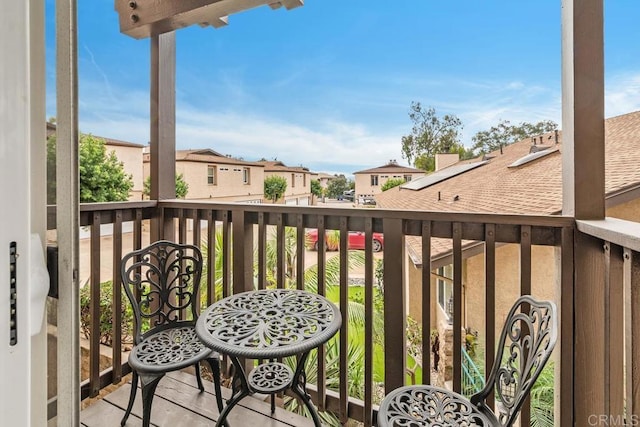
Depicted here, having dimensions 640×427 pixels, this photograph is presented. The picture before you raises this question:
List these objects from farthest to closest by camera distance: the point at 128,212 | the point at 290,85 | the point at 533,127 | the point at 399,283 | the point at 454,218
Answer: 1. the point at 290,85
2. the point at 533,127
3. the point at 128,212
4. the point at 399,283
5. the point at 454,218

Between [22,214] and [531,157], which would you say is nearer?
[22,214]

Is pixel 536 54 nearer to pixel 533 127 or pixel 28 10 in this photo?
pixel 533 127

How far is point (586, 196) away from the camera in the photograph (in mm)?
1506

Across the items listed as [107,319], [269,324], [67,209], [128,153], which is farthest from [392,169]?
Answer: [128,153]

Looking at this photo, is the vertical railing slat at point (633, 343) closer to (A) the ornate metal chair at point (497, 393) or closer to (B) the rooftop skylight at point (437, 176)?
(A) the ornate metal chair at point (497, 393)

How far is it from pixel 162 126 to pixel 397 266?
2.10m

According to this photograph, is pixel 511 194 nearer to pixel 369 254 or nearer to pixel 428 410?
pixel 369 254

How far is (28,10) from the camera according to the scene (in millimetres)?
478

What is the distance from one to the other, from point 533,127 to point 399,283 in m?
1.91

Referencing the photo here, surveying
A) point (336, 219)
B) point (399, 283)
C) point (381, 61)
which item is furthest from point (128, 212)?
point (381, 61)

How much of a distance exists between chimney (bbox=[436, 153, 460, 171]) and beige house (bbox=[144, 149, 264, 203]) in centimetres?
162

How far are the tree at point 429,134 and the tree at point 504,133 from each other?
0.61 ft

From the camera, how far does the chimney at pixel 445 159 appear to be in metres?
2.70

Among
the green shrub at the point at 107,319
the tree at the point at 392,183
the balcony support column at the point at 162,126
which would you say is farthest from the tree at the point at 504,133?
the green shrub at the point at 107,319
